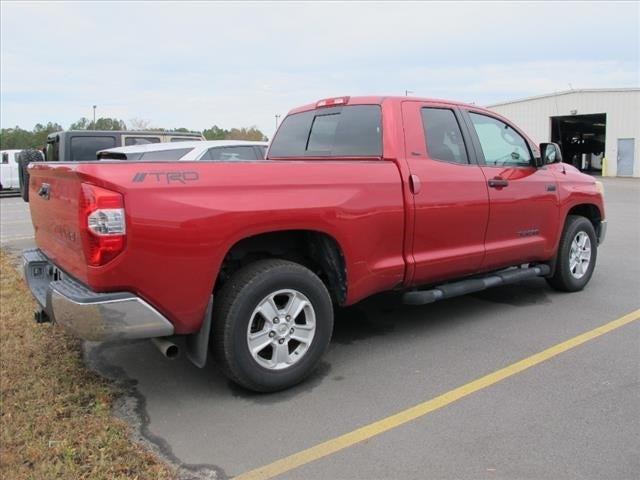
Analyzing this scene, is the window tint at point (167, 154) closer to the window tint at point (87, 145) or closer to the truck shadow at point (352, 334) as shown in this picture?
the window tint at point (87, 145)

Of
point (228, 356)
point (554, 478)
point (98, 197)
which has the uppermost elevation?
point (98, 197)

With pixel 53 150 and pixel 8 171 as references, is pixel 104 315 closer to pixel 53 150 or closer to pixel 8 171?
pixel 53 150

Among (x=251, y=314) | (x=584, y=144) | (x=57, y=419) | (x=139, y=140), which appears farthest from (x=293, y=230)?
(x=584, y=144)

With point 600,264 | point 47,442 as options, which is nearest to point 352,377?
point 47,442

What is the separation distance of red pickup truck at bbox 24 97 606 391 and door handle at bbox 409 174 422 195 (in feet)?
0.05

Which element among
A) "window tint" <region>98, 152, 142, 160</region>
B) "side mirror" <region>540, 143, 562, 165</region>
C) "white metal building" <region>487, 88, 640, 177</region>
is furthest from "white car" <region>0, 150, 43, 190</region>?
"white metal building" <region>487, 88, 640, 177</region>

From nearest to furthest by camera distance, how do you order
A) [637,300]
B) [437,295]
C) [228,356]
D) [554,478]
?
[554,478], [228,356], [437,295], [637,300]

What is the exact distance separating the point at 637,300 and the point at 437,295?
8.59 ft

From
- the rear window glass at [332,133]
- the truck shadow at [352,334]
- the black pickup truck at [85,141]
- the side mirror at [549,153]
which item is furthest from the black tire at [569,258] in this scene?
the black pickup truck at [85,141]

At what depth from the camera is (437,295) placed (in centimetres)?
479

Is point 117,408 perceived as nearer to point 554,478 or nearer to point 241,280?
point 241,280

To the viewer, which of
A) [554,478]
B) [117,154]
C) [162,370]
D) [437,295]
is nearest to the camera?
[554,478]

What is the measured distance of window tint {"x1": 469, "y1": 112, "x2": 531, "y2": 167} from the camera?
536 centimetres

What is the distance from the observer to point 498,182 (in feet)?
17.1
